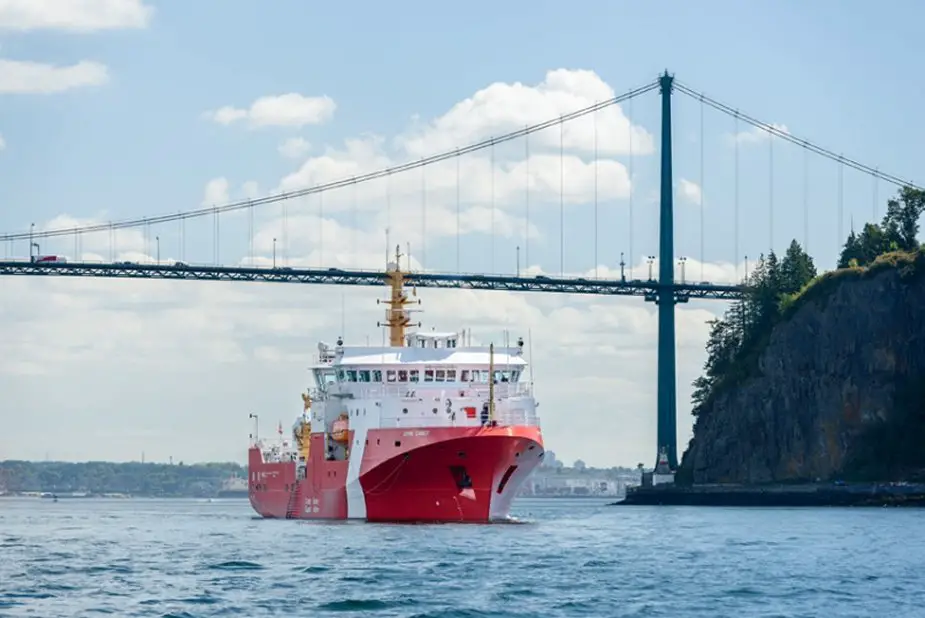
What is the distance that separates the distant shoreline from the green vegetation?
29.8ft

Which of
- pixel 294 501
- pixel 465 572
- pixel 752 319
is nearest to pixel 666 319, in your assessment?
pixel 752 319

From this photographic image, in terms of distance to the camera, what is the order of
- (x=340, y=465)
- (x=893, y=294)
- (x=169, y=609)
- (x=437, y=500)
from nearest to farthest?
(x=169, y=609) < (x=437, y=500) < (x=340, y=465) < (x=893, y=294)

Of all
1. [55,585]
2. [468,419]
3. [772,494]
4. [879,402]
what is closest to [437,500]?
[468,419]

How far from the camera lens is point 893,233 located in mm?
117812

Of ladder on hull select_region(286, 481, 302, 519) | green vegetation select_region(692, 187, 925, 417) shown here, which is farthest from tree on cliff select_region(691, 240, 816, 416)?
ladder on hull select_region(286, 481, 302, 519)

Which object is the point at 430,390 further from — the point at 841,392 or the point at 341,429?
the point at 841,392

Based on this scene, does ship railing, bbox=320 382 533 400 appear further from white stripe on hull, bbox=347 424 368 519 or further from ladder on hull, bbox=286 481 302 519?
ladder on hull, bbox=286 481 302 519

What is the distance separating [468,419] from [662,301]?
2145 inches

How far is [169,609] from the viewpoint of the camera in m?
34.4

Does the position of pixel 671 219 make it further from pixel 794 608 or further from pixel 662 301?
pixel 794 608

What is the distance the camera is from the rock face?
10281 cm

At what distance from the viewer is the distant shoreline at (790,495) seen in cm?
9231

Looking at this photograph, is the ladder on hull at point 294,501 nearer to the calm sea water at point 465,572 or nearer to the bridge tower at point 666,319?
the calm sea water at point 465,572

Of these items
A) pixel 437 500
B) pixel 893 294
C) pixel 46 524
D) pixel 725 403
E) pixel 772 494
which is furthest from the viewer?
→ pixel 725 403
